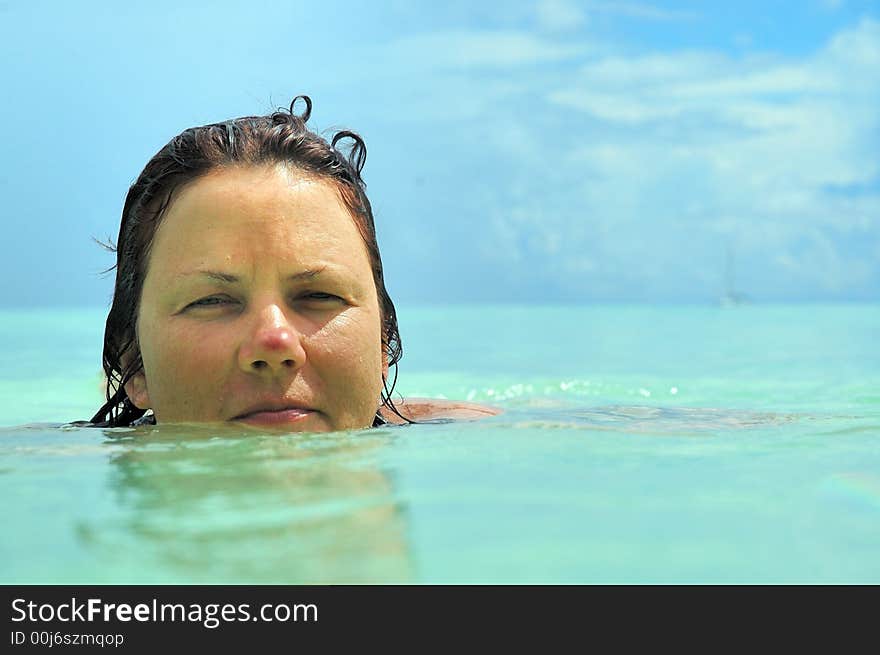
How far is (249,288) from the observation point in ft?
9.42

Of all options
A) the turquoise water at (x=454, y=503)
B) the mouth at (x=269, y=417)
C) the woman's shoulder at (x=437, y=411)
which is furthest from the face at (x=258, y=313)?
the woman's shoulder at (x=437, y=411)

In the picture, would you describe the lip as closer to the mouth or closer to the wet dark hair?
the mouth

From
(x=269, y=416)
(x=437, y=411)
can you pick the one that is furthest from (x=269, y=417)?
→ (x=437, y=411)

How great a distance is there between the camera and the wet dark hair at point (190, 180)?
3.25 m

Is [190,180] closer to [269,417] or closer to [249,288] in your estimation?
[249,288]

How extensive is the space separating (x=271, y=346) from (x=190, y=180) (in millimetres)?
865

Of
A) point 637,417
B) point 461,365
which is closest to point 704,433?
point 637,417

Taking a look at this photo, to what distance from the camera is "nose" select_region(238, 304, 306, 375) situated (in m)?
2.68

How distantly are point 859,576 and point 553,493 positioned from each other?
66cm

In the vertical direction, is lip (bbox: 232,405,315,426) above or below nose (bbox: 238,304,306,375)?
below

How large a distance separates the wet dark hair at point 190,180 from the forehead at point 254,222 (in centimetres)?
8

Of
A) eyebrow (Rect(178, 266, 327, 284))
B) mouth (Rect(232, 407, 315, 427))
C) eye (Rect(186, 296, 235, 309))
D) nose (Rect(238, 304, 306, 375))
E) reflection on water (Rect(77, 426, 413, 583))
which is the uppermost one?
eyebrow (Rect(178, 266, 327, 284))

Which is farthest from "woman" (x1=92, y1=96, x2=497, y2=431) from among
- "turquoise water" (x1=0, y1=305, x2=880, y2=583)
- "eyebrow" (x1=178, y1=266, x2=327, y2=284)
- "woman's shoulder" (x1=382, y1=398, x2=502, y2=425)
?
"woman's shoulder" (x1=382, y1=398, x2=502, y2=425)
